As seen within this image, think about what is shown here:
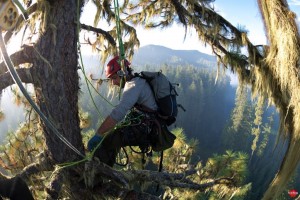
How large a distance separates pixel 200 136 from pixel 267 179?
23.5m

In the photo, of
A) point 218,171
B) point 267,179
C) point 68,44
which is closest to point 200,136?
point 267,179

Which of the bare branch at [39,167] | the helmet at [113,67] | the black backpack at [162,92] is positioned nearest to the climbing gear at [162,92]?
the black backpack at [162,92]

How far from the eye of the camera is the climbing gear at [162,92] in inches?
138

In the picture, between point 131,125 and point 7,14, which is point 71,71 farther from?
point 7,14

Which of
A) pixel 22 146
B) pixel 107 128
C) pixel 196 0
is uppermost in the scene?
pixel 196 0

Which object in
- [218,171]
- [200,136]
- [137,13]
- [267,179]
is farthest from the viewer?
[200,136]

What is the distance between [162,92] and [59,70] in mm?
1154

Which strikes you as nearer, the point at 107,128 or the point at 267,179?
the point at 107,128

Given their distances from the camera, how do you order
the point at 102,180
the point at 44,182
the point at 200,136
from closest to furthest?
the point at 102,180 → the point at 44,182 → the point at 200,136

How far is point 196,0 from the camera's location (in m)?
3.88

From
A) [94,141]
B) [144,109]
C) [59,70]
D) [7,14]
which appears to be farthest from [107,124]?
[7,14]

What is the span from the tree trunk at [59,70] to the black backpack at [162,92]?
2.65ft

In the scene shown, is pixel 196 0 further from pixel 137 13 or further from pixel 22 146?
pixel 22 146

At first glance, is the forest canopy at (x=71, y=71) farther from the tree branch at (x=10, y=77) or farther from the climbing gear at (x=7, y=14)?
the climbing gear at (x=7, y=14)
